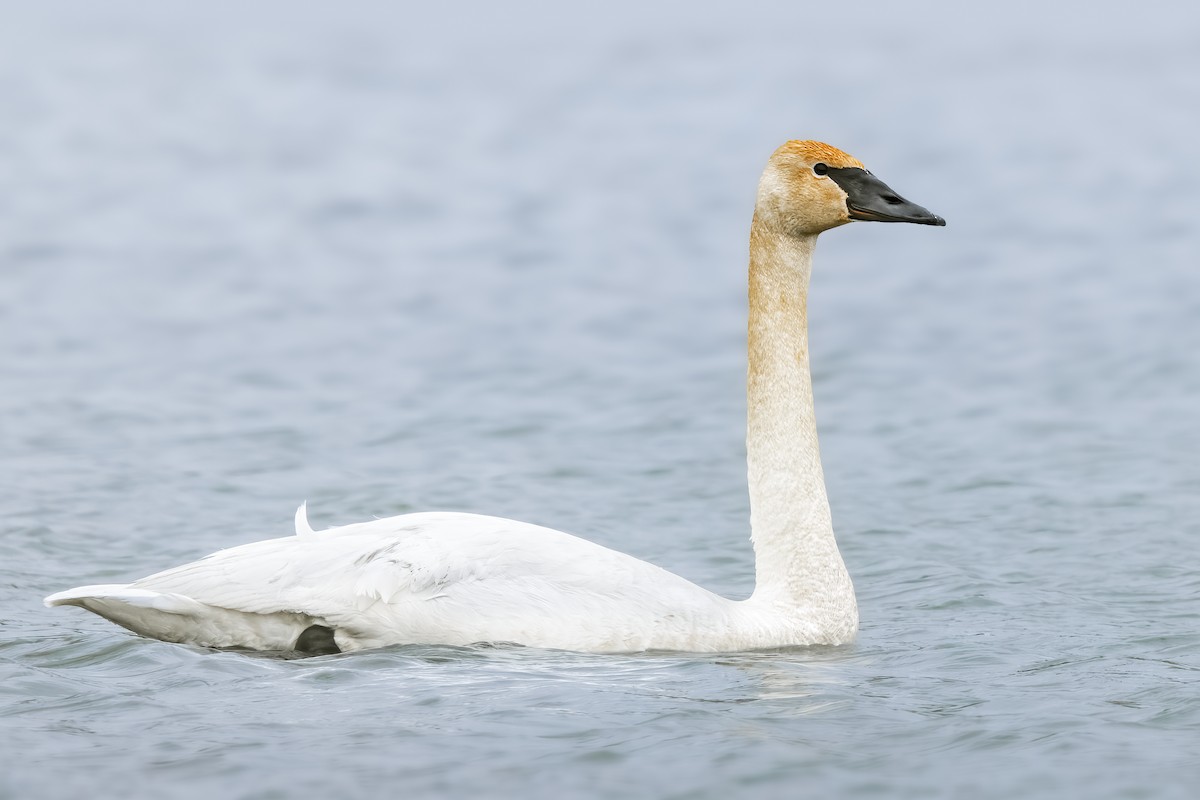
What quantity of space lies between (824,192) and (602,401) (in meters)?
6.05

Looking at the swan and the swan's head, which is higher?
the swan's head

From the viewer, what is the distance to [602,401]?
1432 cm

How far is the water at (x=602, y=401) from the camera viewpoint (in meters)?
6.95

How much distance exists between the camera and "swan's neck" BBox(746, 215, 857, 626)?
861 centimetres

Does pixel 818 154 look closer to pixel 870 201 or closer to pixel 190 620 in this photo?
pixel 870 201

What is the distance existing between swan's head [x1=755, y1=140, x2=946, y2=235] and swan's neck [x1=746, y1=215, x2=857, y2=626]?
0.17 m

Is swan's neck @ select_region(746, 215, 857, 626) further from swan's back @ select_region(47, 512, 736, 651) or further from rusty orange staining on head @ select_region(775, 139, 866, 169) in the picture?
swan's back @ select_region(47, 512, 736, 651)

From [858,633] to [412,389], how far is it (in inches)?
257

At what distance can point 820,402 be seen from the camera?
1425 centimetres

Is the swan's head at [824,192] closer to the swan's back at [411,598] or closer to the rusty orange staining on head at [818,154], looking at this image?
the rusty orange staining on head at [818,154]

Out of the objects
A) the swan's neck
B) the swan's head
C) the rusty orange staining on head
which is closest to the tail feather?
the swan's neck

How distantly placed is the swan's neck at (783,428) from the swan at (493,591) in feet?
0.10

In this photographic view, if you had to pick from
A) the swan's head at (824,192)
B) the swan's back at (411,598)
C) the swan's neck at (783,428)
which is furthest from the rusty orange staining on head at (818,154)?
the swan's back at (411,598)

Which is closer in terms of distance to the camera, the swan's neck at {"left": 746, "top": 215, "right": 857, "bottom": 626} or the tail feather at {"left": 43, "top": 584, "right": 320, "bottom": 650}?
the tail feather at {"left": 43, "top": 584, "right": 320, "bottom": 650}
